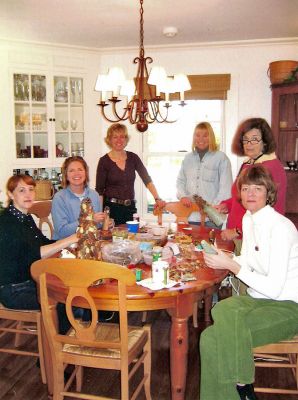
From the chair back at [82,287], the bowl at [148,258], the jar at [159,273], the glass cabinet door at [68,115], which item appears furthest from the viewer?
the glass cabinet door at [68,115]

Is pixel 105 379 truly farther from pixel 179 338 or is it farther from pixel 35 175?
pixel 35 175

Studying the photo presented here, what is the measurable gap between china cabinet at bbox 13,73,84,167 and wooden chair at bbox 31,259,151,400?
8.91ft

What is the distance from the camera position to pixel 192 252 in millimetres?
2318

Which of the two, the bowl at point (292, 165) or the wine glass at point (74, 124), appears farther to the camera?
the wine glass at point (74, 124)

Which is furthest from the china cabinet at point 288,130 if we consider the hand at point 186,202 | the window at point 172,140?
the hand at point 186,202

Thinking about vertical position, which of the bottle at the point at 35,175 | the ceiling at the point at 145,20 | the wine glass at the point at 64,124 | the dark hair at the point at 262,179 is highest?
the ceiling at the point at 145,20

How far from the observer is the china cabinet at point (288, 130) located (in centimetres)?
413

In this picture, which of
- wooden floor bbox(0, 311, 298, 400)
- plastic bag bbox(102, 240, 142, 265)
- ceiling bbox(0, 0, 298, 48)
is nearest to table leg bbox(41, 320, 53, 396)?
wooden floor bbox(0, 311, 298, 400)

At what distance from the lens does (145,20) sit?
338 centimetres

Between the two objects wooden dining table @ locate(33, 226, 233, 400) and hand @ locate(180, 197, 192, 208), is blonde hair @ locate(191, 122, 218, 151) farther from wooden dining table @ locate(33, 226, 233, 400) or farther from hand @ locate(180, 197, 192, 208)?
wooden dining table @ locate(33, 226, 233, 400)

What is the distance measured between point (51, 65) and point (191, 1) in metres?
1.88

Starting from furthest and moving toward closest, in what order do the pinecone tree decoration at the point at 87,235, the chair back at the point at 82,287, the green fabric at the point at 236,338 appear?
→ 1. the pinecone tree decoration at the point at 87,235
2. the green fabric at the point at 236,338
3. the chair back at the point at 82,287

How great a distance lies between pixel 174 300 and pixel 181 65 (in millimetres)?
3188

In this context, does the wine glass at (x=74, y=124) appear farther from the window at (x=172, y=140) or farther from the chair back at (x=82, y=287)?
the chair back at (x=82, y=287)
